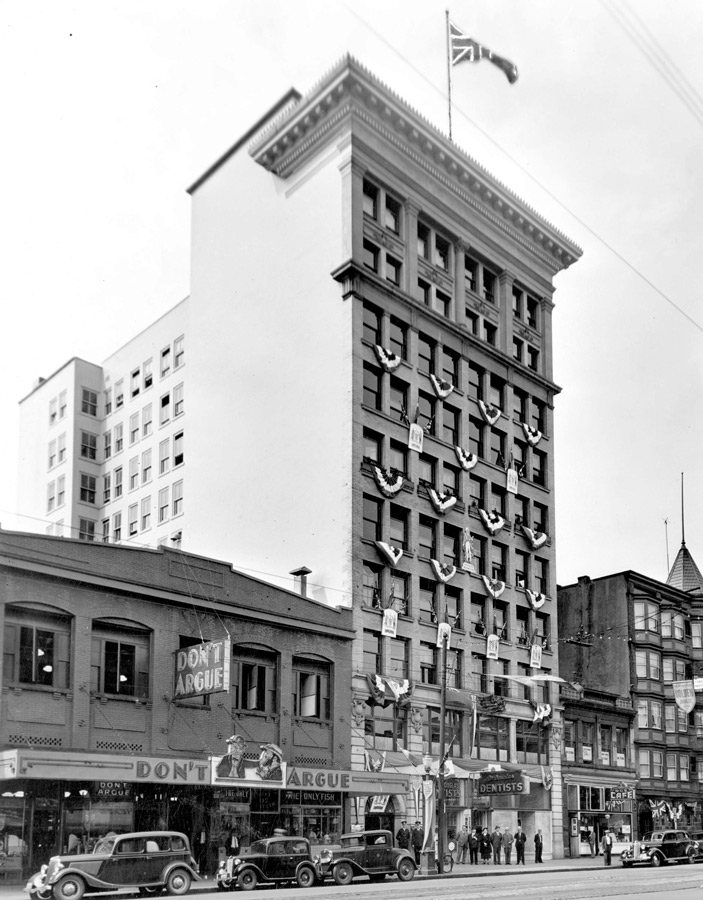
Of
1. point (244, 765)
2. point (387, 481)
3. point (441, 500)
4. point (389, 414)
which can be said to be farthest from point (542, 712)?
point (244, 765)

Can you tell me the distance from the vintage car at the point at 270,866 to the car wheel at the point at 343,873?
579mm

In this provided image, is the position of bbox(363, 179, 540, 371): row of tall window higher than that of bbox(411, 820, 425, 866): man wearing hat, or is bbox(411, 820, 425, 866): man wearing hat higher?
bbox(363, 179, 540, 371): row of tall window

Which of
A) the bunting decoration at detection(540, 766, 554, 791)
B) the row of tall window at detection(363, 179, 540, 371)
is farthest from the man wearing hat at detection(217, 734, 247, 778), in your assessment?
the row of tall window at detection(363, 179, 540, 371)

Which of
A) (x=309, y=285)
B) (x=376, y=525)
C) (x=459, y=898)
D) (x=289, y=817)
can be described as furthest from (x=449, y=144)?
(x=459, y=898)

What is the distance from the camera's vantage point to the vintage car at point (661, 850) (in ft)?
158

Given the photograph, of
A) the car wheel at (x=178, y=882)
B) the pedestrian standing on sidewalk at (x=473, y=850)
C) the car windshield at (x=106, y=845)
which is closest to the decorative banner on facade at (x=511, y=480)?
the pedestrian standing on sidewalk at (x=473, y=850)

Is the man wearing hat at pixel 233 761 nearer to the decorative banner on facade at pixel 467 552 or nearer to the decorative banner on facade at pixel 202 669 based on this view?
the decorative banner on facade at pixel 202 669

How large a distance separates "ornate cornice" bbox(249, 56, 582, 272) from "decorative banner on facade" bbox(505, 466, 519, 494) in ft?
44.5

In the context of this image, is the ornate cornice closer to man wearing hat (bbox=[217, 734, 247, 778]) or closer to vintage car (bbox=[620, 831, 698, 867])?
man wearing hat (bbox=[217, 734, 247, 778])

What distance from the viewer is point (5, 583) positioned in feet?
117

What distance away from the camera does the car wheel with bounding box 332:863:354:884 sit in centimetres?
3388

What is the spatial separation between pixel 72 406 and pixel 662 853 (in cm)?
4729

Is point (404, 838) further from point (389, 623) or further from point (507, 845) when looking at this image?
point (507, 845)

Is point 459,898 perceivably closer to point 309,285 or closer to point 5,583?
point 5,583
